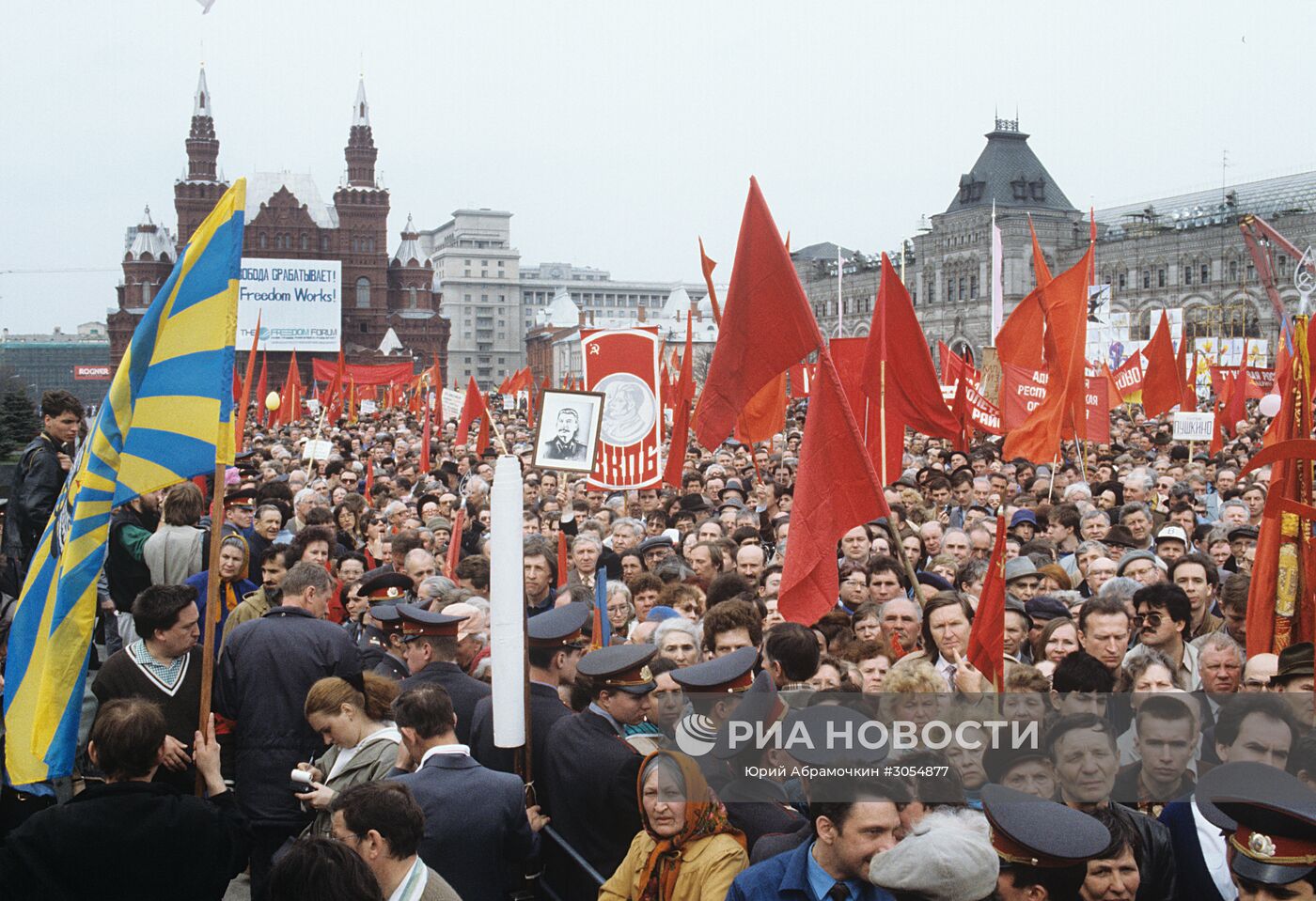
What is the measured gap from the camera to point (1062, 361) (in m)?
11.7

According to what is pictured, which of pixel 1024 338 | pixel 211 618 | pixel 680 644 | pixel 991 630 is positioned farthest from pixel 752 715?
pixel 1024 338

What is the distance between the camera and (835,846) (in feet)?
10.3

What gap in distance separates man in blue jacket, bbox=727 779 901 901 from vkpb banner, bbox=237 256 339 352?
7222 centimetres

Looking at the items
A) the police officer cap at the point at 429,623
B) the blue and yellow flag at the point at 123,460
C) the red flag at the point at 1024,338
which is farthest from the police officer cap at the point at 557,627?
the red flag at the point at 1024,338

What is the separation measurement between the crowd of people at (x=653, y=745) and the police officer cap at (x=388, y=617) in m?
0.04

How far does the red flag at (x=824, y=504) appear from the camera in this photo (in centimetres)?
540

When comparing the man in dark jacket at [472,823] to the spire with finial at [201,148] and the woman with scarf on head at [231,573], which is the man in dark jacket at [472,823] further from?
the spire with finial at [201,148]

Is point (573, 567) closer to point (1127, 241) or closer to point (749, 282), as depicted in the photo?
point (749, 282)

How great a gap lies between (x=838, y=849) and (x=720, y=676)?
4.16 feet

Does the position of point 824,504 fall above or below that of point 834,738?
above

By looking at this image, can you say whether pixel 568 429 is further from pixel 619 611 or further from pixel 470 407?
pixel 470 407

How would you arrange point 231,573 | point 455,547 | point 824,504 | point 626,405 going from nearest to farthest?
point 824,504 < point 231,573 < point 455,547 < point 626,405

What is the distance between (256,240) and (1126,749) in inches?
3170

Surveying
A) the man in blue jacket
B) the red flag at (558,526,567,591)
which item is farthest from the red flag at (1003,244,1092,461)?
the man in blue jacket
